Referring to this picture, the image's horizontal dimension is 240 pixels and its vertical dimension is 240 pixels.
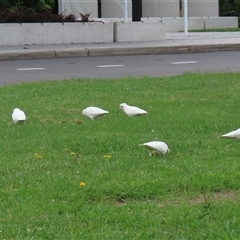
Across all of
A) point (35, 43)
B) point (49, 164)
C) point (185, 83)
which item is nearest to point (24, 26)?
point (35, 43)

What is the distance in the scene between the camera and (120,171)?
4.96m

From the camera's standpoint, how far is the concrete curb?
17188mm

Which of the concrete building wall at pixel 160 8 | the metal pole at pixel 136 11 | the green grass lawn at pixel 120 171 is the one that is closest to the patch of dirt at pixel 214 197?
the green grass lawn at pixel 120 171

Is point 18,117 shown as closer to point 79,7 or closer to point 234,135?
point 234,135

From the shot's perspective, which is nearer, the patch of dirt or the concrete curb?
the patch of dirt

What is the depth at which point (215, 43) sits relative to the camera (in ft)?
Answer: 65.2

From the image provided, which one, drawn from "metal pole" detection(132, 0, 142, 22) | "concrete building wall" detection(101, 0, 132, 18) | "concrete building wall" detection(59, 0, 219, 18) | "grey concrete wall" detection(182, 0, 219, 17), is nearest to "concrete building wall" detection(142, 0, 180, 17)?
"concrete building wall" detection(59, 0, 219, 18)

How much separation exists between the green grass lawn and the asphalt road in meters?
4.70

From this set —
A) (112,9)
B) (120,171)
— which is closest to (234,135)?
(120,171)

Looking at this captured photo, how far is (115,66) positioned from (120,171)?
33.5 ft

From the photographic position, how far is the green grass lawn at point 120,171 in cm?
387

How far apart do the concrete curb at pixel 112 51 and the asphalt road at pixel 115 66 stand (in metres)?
0.47

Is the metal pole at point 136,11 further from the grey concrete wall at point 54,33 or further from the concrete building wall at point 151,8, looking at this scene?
the concrete building wall at point 151,8

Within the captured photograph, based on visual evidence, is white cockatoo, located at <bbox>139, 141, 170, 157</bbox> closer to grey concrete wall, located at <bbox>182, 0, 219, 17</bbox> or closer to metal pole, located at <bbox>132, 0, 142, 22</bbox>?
metal pole, located at <bbox>132, 0, 142, 22</bbox>
